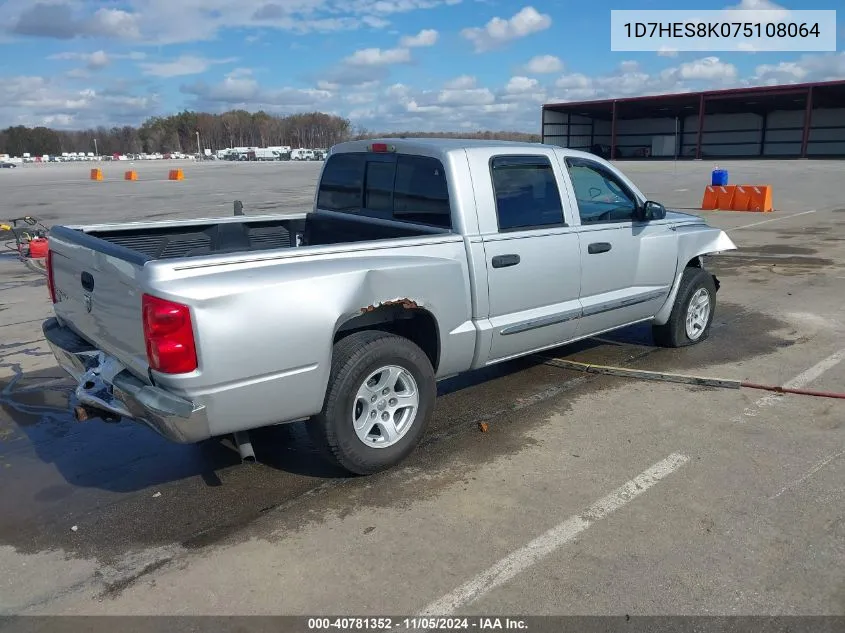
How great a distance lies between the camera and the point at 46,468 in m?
4.36

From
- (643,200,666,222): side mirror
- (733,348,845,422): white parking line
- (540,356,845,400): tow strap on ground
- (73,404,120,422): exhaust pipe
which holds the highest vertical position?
(643,200,666,222): side mirror

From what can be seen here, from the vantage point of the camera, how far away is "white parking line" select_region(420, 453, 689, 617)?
3006 millimetres

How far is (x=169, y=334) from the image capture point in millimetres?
3238

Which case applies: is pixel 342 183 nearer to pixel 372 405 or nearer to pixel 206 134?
pixel 372 405

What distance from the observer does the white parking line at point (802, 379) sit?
5.07 meters

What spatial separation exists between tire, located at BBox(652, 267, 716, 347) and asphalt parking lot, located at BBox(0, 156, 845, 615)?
0.29 metres

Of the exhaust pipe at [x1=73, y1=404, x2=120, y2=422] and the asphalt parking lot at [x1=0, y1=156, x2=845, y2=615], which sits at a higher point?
the exhaust pipe at [x1=73, y1=404, x2=120, y2=422]

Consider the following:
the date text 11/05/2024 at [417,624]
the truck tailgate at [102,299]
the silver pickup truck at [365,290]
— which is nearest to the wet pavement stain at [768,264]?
the silver pickup truck at [365,290]

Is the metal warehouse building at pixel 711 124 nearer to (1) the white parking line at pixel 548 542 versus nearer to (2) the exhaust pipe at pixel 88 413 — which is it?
(1) the white parking line at pixel 548 542

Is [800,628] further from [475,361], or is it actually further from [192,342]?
[192,342]

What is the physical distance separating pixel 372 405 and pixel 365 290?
0.72 m

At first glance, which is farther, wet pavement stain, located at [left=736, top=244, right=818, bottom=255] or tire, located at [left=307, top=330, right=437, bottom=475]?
wet pavement stain, located at [left=736, top=244, right=818, bottom=255]

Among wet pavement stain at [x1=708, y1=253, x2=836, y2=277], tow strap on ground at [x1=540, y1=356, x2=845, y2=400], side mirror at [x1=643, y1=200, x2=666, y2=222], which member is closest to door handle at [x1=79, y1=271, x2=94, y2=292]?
tow strap on ground at [x1=540, y1=356, x2=845, y2=400]

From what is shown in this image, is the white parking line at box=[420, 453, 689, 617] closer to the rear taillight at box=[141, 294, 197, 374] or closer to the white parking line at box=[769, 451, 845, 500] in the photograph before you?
the white parking line at box=[769, 451, 845, 500]
